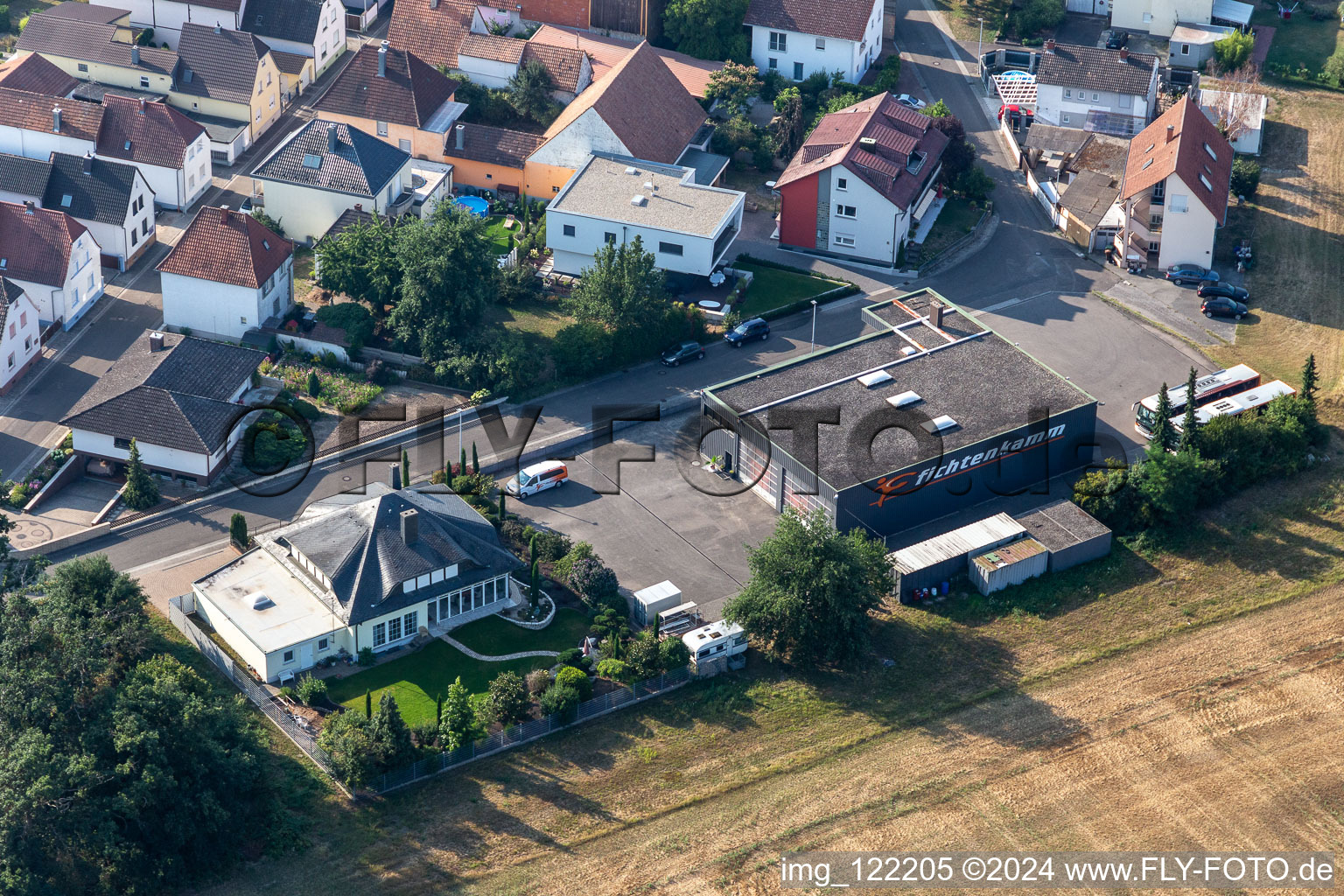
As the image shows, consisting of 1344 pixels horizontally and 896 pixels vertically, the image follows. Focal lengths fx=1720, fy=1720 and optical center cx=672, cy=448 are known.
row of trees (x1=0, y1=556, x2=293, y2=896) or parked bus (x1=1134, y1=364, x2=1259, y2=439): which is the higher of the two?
parked bus (x1=1134, y1=364, x2=1259, y2=439)

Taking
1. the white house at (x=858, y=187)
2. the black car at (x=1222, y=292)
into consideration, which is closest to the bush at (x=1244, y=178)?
the black car at (x=1222, y=292)

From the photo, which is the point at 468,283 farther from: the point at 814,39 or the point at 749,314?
the point at 814,39

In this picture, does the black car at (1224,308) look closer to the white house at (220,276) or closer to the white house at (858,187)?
the white house at (858,187)

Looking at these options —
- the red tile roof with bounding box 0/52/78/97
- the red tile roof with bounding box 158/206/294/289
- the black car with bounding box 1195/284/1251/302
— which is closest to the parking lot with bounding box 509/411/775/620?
the red tile roof with bounding box 158/206/294/289

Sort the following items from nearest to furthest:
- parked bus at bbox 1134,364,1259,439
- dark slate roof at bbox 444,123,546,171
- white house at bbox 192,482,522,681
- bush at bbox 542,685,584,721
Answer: bush at bbox 542,685,584,721 < white house at bbox 192,482,522,681 < parked bus at bbox 1134,364,1259,439 < dark slate roof at bbox 444,123,546,171

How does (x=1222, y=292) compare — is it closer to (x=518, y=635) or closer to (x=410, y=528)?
(x=518, y=635)

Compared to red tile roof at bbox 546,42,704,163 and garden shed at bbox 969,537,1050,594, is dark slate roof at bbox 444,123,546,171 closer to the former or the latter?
red tile roof at bbox 546,42,704,163

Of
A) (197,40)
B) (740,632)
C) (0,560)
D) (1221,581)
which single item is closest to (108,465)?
(0,560)
